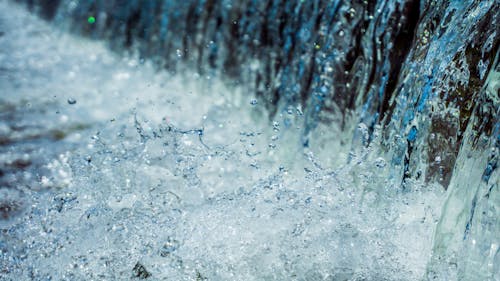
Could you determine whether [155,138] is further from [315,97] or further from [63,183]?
[315,97]

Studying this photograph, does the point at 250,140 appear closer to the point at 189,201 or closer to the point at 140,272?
the point at 189,201

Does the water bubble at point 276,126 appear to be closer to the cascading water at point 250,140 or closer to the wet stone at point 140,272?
the cascading water at point 250,140

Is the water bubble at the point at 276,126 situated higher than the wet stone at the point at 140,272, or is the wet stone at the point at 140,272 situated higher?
the water bubble at the point at 276,126

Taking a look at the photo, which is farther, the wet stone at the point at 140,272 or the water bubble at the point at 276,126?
the water bubble at the point at 276,126

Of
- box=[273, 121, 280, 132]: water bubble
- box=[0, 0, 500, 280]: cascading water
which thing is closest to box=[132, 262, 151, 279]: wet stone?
box=[0, 0, 500, 280]: cascading water

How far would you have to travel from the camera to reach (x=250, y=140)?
108 inches

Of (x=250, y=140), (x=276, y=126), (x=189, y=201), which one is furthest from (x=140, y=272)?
(x=276, y=126)

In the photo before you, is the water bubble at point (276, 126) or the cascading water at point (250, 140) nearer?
the cascading water at point (250, 140)

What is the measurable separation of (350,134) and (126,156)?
3.26 ft

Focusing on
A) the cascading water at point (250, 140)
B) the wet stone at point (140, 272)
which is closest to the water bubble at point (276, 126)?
the cascading water at point (250, 140)

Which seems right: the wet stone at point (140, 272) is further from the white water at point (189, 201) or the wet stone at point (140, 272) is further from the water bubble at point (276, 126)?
the water bubble at point (276, 126)

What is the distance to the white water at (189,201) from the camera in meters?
1.62

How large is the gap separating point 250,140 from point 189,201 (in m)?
0.81

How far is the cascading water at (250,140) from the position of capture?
1.63 m
